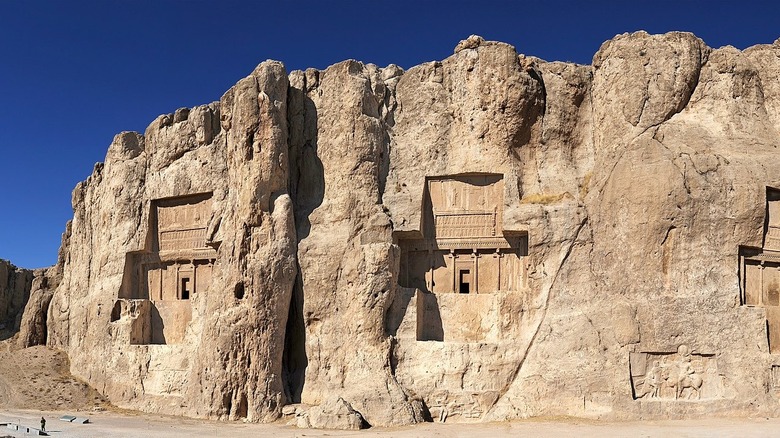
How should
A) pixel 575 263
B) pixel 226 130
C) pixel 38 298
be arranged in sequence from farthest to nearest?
pixel 38 298
pixel 226 130
pixel 575 263

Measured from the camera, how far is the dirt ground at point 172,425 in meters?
17.0

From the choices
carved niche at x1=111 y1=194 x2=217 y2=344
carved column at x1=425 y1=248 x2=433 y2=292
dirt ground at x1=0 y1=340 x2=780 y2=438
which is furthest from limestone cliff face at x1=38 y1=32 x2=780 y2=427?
dirt ground at x1=0 y1=340 x2=780 y2=438

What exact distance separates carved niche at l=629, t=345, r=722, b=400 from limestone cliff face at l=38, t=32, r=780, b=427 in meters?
0.06

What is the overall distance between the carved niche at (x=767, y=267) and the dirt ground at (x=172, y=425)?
360 cm

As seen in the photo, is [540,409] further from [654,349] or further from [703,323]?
[703,323]

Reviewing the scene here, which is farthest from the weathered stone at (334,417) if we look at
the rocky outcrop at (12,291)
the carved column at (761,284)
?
the rocky outcrop at (12,291)

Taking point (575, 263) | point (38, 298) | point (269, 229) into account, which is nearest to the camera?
point (575, 263)

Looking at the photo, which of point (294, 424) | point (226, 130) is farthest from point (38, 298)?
point (294, 424)

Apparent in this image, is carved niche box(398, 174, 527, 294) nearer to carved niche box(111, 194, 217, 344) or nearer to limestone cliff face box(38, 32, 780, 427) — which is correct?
limestone cliff face box(38, 32, 780, 427)

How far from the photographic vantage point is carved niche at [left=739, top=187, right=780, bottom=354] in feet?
65.7

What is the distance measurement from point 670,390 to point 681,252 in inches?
144

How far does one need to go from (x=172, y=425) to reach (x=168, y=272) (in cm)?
699

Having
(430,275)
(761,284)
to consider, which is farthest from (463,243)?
(761,284)

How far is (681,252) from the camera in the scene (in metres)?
19.5
